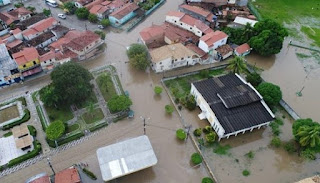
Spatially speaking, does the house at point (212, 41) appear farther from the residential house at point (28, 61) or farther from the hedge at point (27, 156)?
the hedge at point (27, 156)

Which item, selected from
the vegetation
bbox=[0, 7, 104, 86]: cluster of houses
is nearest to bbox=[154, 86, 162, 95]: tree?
the vegetation

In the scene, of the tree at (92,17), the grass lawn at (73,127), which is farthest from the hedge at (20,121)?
the tree at (92,17)

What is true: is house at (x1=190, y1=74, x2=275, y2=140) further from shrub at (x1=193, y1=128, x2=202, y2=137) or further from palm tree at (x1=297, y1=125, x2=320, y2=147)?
palm tree at (x1=297, y1=125, x2=320, y2=147)

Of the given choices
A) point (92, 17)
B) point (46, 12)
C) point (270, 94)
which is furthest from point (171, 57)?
point (46, 12)

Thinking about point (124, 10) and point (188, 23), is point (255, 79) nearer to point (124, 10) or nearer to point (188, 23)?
point (188, 23)

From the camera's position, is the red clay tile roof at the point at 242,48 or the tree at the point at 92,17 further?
the tree at the point at 92,17

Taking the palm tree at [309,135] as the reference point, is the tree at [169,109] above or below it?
below

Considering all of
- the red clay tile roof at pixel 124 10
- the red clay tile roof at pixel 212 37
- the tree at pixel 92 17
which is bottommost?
the tree at pixel 92 17

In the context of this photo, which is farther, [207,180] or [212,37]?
[212,37]
